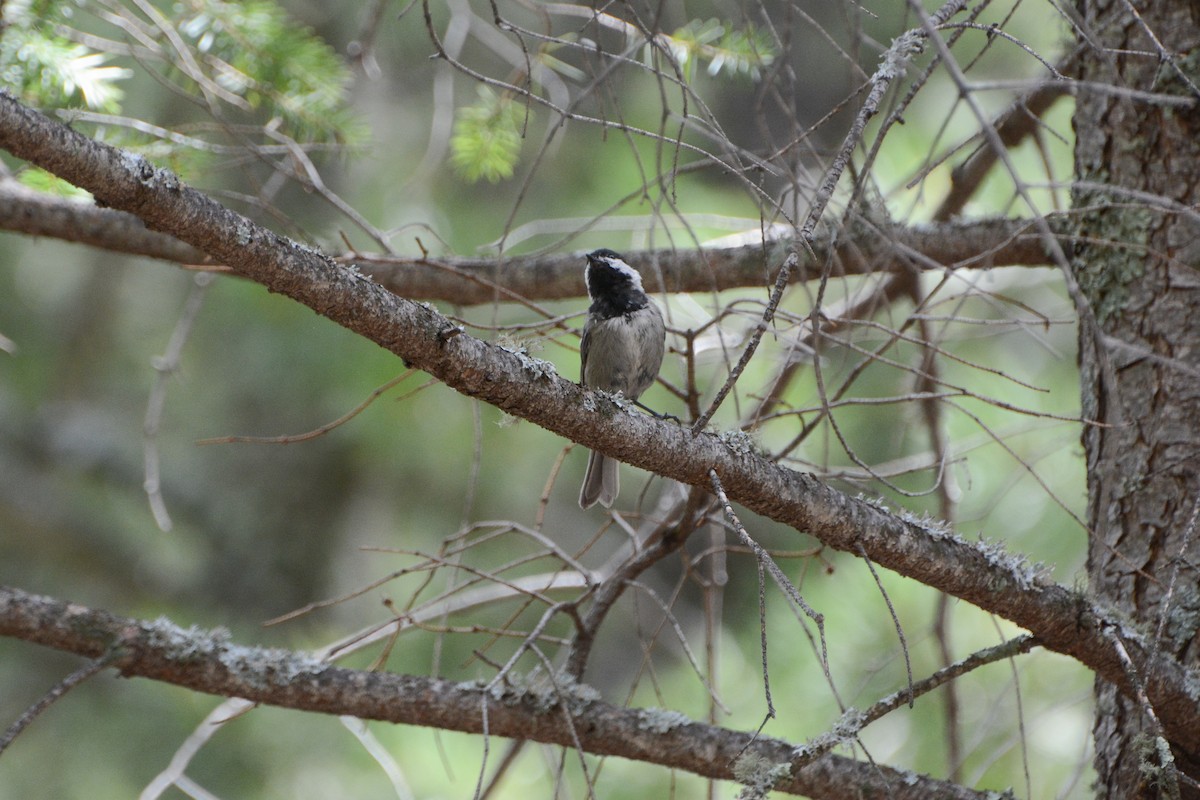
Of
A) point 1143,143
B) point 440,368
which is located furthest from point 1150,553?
point 440,368

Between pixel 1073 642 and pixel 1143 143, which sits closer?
pixel 1073 642

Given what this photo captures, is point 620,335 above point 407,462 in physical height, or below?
below

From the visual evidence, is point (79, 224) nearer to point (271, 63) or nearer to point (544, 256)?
point (271, 63)

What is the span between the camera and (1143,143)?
2.36 meters

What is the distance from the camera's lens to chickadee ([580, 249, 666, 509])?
3274 millimetres

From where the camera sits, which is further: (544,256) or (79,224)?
(544,256)

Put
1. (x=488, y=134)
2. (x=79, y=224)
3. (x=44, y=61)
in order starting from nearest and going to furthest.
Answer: (x=44, y=61), (x=79, y=224), (x=488, y=134)

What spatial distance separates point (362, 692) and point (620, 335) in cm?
156

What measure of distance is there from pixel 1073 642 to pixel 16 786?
4.05 meters

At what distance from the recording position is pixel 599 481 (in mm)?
3445

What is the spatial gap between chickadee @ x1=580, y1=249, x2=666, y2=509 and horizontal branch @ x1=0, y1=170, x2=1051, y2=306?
14.7 inches

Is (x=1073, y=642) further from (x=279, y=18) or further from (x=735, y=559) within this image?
(x=735, y=559)

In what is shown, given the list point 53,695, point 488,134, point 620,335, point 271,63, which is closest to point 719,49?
point 488,134

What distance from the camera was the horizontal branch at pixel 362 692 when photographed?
201cm
